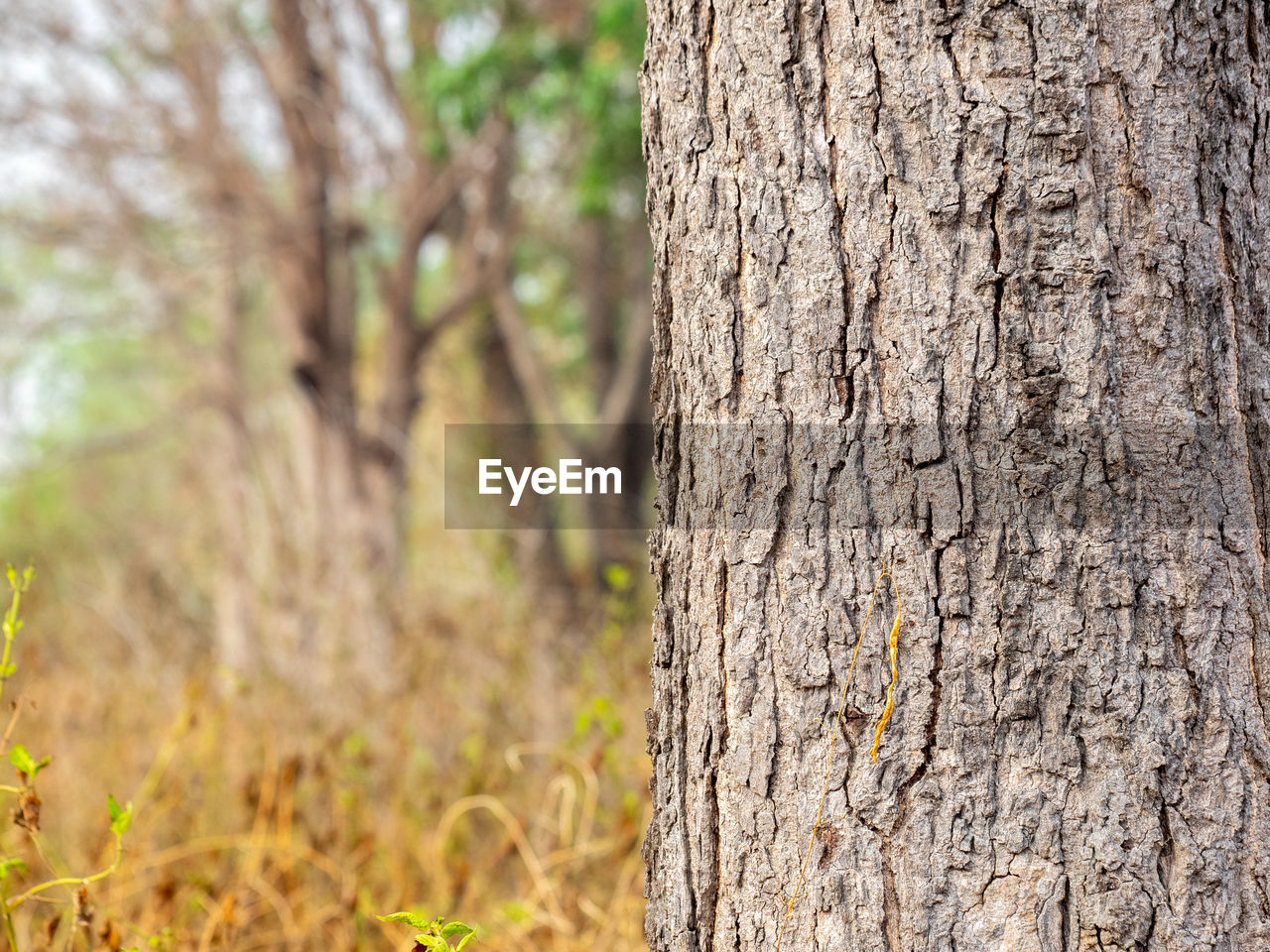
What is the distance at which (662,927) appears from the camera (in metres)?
1.16

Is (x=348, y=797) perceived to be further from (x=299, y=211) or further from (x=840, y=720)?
(x=299, y=211)

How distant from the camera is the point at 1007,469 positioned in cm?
99

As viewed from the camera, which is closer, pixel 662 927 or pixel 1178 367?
pixel 1178 367

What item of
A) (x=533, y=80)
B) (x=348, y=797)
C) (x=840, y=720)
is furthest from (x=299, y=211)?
(x=840, y=720)

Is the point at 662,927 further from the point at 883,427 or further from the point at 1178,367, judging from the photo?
the point at 1178,367

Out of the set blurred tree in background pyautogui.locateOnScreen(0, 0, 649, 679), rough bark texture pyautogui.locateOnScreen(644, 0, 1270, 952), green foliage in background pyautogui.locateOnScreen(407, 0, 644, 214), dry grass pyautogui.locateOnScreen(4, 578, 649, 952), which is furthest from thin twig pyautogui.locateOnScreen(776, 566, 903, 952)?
green foliage in background pyautogui.locateOnScreen(407, 0, 644, 214)

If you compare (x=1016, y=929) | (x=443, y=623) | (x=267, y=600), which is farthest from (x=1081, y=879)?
(x=267, y=600)

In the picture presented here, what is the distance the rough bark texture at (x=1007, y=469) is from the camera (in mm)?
975

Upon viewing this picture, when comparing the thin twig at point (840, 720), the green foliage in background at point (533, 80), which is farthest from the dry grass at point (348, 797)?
the green foliage in background at point (533, 80)

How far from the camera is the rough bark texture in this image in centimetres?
98

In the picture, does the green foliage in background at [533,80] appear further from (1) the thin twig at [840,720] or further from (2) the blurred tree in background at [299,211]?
(1) the thin twig at [840,720]

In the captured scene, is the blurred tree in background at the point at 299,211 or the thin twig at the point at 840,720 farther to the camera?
the blurred tree in background at the point at 299,211

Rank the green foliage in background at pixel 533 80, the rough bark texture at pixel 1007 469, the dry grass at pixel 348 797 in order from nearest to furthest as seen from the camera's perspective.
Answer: the rough bark texture at pixel 1007 469 → the dry grass at pixel 348 797 → the green foliage in background at pixel 533 80

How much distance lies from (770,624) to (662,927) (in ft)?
1.27
